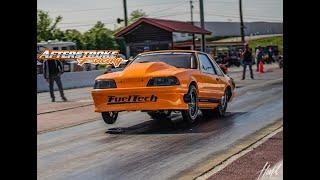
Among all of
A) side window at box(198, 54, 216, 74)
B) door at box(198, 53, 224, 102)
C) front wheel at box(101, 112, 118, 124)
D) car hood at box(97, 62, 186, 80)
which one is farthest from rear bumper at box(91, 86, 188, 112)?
side window at box(198, 54, 216, 74)

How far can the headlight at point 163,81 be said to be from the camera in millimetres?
7262

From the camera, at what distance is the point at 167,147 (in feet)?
20.4

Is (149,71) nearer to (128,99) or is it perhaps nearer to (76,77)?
(128,99)

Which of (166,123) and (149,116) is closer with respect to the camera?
(166,123)

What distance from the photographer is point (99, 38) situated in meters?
3.23

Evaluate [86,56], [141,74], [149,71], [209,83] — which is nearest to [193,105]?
[209,83]

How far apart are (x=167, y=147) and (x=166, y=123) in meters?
2.32

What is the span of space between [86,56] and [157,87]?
14.4 ft

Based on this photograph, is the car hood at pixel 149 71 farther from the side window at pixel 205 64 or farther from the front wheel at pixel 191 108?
the side window at pixel 205 64
